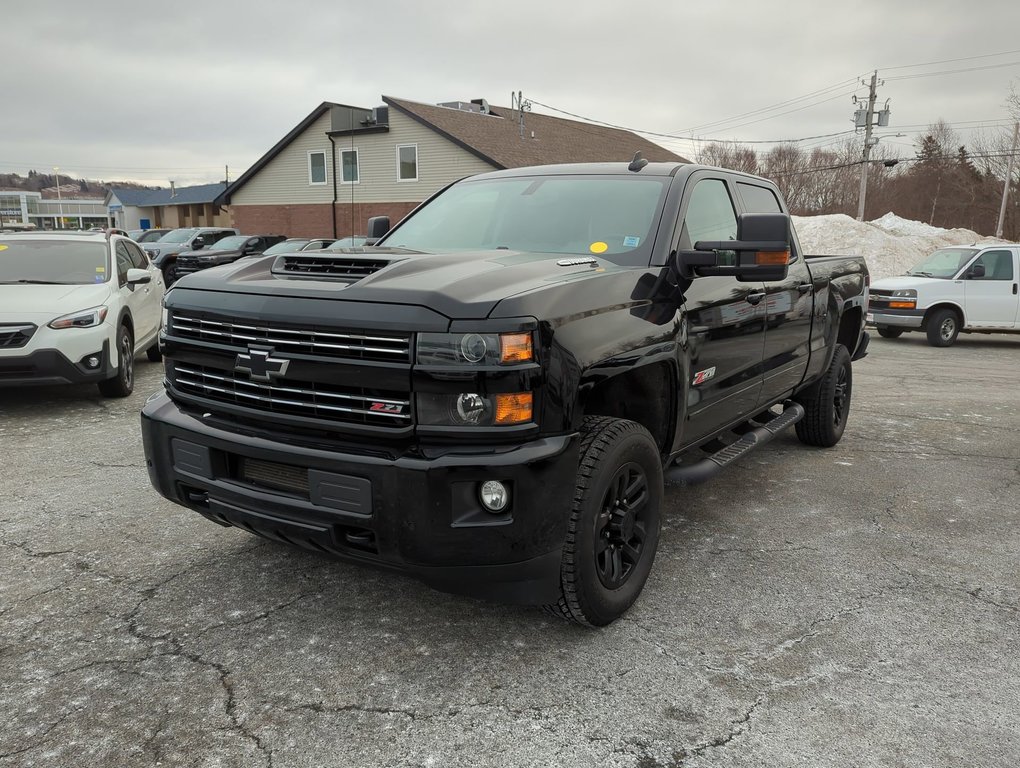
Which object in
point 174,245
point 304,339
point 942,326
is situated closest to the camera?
point 304,339


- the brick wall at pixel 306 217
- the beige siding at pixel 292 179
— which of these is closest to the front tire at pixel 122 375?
the brick wall at pixel 306 217

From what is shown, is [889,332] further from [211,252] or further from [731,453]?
[211,252]

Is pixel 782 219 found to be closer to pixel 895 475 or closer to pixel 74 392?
pixel 895 475

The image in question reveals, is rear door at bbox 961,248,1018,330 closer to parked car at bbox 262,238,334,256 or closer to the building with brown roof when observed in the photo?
parked car at bbox 262,238,334,256

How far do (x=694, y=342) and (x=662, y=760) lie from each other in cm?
185

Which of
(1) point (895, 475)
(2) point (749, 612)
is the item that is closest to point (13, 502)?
(2) point (749, 612)

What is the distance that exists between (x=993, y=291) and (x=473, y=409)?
13.7m

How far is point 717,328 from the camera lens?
396 cm

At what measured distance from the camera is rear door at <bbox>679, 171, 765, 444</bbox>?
12.5 feet

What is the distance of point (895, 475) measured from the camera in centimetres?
561

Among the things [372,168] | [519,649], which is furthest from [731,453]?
[372,168]

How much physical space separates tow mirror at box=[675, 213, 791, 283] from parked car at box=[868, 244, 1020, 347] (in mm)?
11639

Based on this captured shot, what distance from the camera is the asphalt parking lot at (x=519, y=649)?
256cm

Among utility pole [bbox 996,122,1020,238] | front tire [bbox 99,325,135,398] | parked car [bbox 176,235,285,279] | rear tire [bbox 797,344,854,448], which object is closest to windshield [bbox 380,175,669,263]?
rear tire [bbox 797,344,854,448]
